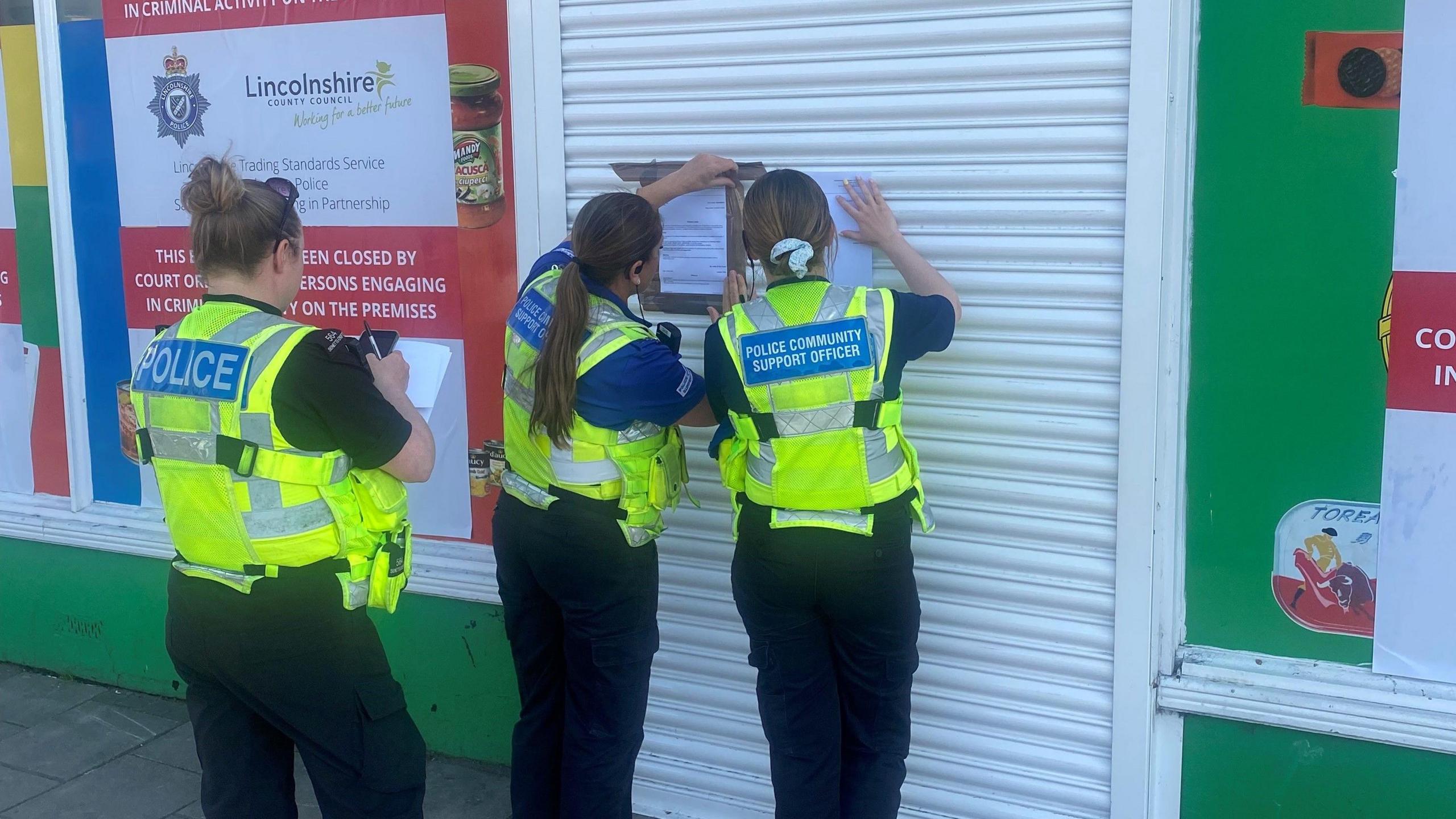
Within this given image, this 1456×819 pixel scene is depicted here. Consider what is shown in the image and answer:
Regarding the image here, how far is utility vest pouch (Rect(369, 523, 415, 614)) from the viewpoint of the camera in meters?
2.98

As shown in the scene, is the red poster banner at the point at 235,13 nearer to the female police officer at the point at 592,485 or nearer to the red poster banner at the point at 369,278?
the red poster banner at the point at 369,278

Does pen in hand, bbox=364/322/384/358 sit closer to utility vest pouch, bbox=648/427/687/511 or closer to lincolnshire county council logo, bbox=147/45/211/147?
utility vest pouch, bbox=648/427/687/511

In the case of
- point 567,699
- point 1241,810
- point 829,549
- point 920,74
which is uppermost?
point 920,74

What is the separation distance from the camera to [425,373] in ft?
10.7

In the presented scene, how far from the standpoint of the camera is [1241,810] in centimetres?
338

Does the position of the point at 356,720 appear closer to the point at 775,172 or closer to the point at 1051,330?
the point at 775,172

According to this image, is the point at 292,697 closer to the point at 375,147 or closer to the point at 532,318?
the point at 532,318

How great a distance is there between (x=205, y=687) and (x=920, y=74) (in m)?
2.46

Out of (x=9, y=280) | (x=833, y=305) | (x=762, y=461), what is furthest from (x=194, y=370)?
(x=9, y=280)

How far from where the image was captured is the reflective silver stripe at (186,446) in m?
2.76

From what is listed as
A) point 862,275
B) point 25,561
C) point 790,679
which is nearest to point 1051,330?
point 862,275

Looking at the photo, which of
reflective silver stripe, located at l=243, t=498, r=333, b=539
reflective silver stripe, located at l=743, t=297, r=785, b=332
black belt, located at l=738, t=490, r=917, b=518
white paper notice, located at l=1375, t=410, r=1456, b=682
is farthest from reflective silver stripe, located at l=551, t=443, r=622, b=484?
white paper notice, located at l=1375, t=410, r=1456, b=682

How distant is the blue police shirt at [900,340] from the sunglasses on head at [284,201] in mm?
1056

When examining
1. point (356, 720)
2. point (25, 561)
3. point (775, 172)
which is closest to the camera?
point (356, 720)
